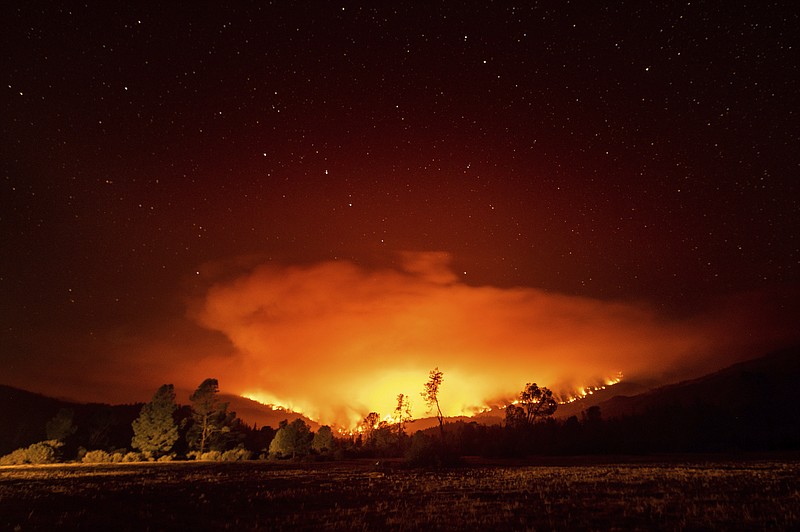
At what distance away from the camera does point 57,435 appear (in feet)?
246

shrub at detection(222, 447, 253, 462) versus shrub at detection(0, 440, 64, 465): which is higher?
shrub at detection(0, 440, 64, 465)

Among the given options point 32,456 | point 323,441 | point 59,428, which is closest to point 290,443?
point 323,441

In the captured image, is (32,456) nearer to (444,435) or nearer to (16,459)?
(16,459)

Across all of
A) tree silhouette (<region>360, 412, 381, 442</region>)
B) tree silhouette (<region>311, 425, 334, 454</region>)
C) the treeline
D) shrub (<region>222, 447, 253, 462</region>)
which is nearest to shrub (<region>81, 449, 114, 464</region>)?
the treeline

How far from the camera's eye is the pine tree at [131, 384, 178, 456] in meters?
68.6

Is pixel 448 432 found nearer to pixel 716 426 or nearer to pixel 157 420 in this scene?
pixel 716 426

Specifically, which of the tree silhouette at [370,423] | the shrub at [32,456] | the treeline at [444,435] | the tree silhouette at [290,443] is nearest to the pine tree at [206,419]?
the treeline at [444,435]

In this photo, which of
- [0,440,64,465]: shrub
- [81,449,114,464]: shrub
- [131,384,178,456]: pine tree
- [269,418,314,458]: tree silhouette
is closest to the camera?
[0,440,64,465]: shrub

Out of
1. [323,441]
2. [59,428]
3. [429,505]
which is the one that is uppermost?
[59,428]

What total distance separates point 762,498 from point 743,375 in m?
94.3

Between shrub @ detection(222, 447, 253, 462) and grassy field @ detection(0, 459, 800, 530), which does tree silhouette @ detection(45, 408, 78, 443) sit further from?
grassy field @ detection(0, 459, 800, 530)

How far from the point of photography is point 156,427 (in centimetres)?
6950

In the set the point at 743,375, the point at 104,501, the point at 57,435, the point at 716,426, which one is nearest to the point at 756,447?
the point at 716,426

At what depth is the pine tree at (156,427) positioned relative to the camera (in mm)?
68575
